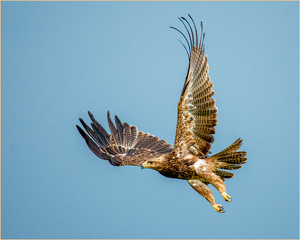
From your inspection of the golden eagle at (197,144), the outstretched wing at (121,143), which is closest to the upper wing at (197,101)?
the golden eagle at (197,144)

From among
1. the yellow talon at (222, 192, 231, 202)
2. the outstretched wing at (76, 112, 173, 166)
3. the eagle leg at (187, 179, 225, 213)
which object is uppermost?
the outstretched wing at (76, 112, 173, 166)

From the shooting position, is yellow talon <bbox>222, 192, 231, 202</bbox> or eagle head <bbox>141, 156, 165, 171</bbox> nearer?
yellow talon <bbox>222, 192, 231, 202</bbox>

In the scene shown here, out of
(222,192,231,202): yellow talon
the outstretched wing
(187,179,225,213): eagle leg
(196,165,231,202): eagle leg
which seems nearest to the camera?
(222,192,231,202): yellow talon

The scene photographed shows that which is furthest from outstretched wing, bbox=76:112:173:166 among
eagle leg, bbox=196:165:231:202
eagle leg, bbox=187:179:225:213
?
eagle leg, bbox=196:165:231:202

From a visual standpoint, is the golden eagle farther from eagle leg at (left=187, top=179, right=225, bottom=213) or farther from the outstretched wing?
the outstretched wing

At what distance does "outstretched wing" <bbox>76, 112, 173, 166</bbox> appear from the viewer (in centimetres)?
1160

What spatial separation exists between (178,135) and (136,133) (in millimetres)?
2784

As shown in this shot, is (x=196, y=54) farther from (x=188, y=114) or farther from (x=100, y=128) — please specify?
(x=100, y=128)

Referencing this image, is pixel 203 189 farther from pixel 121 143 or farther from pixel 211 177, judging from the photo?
pixel 121 143

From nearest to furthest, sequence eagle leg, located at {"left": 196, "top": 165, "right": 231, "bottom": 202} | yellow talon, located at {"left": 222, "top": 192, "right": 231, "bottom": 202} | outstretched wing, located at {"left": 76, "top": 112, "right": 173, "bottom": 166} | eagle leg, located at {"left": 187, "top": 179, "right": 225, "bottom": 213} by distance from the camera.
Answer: yellow talon, located at {"left": 222, "top": 192, "right": 231, "bottom": 202} → eagle leg, located at {"left": 196, "top": 165, "right": 231, "bottom": 202} → eagle leg, located at {"left": 187, "top": 179, "right": 225, "bottom": 213} → outstretched wing, located at {"left": 76, "top": 112, "right": 173, "bottom": 166}

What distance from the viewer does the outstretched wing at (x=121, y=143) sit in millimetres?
11602

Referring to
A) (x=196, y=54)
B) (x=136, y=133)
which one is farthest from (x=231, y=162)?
(x=136, y=133)

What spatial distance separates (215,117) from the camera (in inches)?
373

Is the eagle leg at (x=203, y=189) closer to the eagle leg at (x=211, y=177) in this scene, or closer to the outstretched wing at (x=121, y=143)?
the eagle leg at (x=211, y=177)
